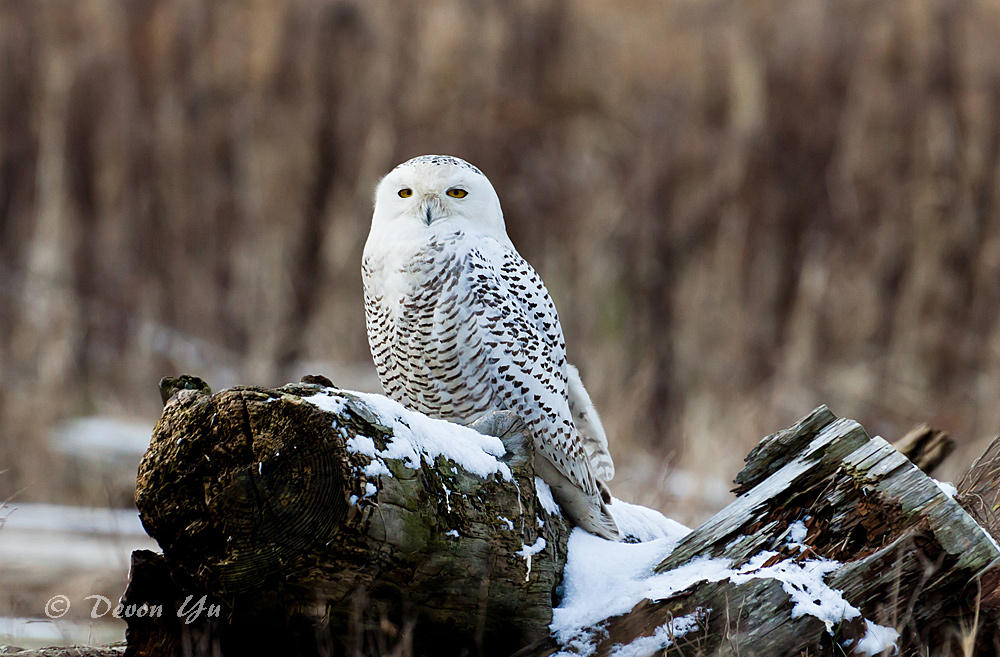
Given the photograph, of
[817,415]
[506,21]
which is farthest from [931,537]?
[506,21]

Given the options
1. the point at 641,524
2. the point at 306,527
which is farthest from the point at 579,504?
the point at 306,527

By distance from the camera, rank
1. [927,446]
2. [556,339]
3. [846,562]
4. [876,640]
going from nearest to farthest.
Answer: [876,640]
[846,562]
[556,339]
[927,446]

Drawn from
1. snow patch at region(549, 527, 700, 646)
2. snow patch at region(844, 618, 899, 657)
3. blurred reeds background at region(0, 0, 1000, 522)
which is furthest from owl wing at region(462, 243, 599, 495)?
blurred reeds background at region(0, 0, 1000, 522)

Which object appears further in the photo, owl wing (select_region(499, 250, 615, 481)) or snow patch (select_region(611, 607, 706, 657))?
owl wing (select_region(499, 250, 615, 481))

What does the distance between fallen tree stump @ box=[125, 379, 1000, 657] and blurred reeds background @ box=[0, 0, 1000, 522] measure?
4327 mm

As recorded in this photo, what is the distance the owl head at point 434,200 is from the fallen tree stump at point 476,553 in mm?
657

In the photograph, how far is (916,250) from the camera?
21.5ft

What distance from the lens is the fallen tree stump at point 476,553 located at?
158cm

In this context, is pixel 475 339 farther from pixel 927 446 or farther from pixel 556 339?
pixel 927 446

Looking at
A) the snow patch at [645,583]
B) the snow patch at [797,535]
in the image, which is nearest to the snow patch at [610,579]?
the snow patch at [645,583]

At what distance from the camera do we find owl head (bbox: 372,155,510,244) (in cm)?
239

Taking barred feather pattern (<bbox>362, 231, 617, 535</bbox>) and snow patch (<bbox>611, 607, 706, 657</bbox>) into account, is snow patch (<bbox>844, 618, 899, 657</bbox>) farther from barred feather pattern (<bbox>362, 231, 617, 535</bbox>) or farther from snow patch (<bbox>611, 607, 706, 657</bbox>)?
barred feather pattern (<bbox>362, 231, 617, 535</bbox>)

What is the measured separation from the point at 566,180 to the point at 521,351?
458cm

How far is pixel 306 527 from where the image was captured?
157 cm
